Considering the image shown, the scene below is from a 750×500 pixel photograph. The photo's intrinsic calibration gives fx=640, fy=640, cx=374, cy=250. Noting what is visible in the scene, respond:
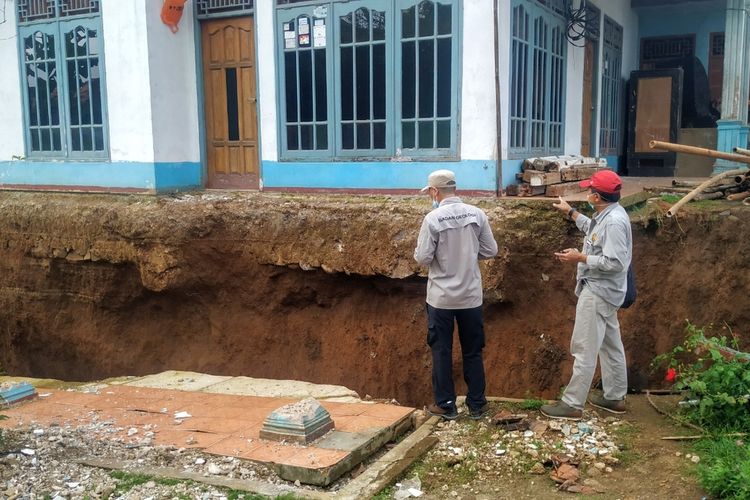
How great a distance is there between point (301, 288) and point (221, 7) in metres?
4.36

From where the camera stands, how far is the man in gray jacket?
4.88 metres

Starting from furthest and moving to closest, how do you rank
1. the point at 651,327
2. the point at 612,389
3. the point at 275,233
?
the point at 275,233, the point at 651,327, the point at 612,389

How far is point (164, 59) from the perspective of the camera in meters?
9.17

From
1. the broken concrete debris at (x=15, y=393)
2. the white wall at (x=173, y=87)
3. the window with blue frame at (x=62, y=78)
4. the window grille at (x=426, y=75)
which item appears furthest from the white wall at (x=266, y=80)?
the broken concrete debris at (x=15, y=393)

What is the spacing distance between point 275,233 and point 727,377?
5135mm

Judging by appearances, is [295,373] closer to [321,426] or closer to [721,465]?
[321,426]

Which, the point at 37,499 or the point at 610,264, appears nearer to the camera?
the point at 37,499

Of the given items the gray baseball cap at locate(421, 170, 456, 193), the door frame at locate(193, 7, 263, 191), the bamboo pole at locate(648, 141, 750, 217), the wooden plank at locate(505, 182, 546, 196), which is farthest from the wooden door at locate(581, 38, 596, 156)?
the gray baseball cap at locate(421, 170, 456, 193)

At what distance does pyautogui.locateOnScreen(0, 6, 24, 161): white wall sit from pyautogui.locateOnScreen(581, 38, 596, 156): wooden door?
9.34 meters

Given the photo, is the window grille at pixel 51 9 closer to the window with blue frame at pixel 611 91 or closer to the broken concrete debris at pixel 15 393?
the broken concrete debris at pixel 15 393

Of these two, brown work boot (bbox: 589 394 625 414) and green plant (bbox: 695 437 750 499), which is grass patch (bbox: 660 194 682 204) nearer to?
brown work boot (bbox: 589 394 625 414)

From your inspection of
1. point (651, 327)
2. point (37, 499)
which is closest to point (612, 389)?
point (651, 327)

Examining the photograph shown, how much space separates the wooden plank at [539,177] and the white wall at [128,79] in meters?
5.20

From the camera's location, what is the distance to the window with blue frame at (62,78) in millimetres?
9562
